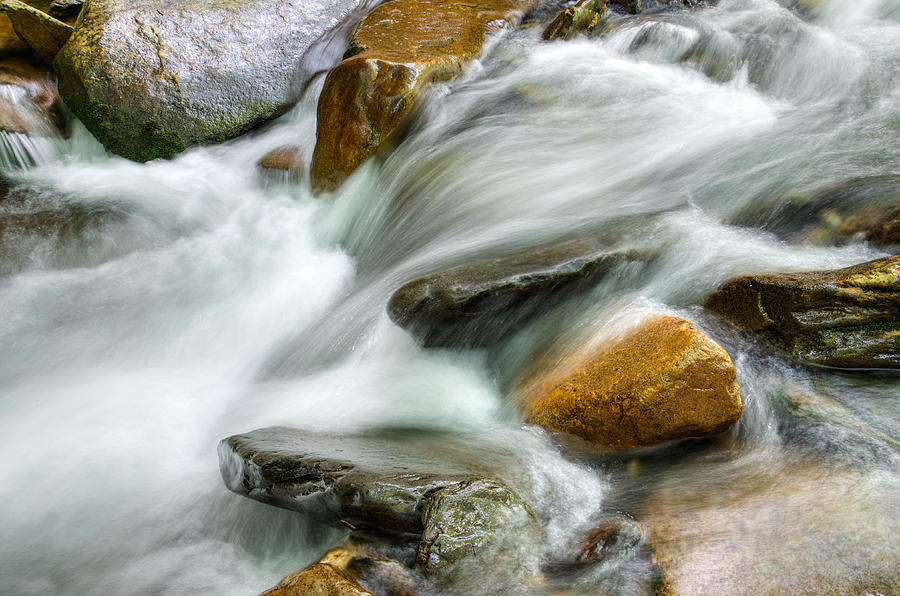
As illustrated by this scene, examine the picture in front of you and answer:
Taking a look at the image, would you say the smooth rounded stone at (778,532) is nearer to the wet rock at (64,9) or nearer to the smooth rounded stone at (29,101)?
the smooth rounded stone at (29,101)

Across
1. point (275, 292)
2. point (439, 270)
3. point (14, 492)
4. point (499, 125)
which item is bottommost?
point (14, 492)

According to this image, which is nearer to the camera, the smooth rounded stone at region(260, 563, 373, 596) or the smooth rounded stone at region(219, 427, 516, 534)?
the smooth rounded stone at region(260, 563, 373, 596)

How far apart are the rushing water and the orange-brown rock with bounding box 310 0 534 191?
0.20 m

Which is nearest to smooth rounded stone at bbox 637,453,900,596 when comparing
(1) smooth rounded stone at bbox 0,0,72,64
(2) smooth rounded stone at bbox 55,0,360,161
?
(2) smooth rounded stone at bbox 55,0,360,161

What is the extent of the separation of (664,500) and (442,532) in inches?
41.3

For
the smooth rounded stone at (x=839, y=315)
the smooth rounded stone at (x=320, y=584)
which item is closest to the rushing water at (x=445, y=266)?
the smooth rounded stone at (x=839, y=315)

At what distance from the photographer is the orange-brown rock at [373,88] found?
567 centimetres

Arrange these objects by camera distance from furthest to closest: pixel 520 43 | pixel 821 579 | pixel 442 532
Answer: pixel 520 43, pixel 442 532, pixel 821 579

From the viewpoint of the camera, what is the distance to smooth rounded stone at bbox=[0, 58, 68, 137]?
645cm

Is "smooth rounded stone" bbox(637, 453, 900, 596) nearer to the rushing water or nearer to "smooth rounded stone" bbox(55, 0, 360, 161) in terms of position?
the rushing water

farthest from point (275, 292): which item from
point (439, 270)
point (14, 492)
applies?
point (14, 492)

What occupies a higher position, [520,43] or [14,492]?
[520,43]

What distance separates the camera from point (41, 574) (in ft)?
10.6

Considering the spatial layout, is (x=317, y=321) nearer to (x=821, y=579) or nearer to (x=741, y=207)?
(x=741, y=207)
